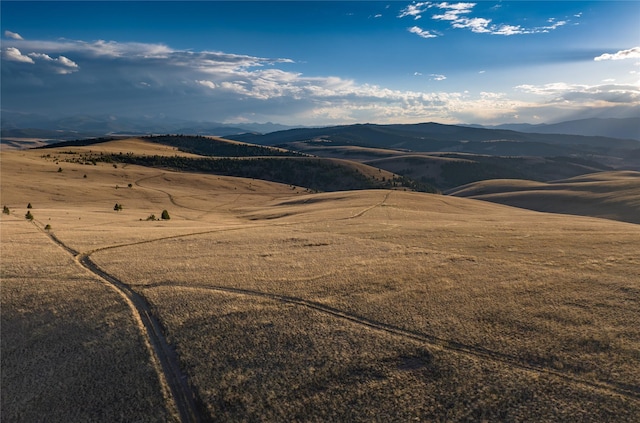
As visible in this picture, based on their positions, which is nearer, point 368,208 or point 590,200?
point 368,208

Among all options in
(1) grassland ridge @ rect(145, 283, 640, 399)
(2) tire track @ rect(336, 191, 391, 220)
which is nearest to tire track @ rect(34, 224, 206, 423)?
(1) grassland ridge @ rect(145, 283, 640, 399)

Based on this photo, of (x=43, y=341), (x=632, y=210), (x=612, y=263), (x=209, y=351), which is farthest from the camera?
(x=632, y=210)

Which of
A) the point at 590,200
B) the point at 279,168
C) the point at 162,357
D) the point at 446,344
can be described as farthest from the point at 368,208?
the point at 279,168

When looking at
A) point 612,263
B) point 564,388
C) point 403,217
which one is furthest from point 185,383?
point 403,217

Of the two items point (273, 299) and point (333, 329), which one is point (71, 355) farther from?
point (333, 329)

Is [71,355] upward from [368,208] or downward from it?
downward

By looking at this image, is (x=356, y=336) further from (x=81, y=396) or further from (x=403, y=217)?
(x=403, y=217)
